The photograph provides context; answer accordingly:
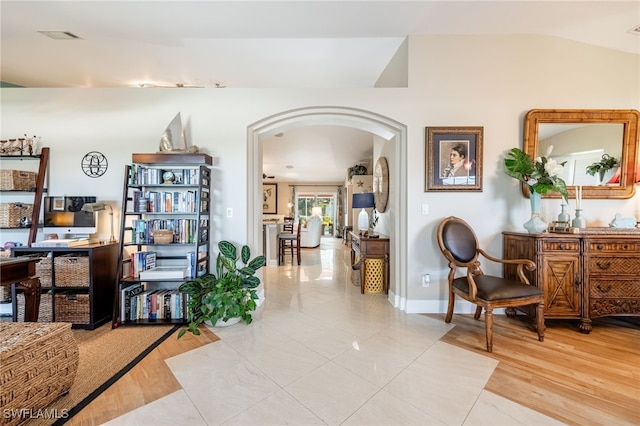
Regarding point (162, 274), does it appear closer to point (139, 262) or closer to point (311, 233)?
point (139, 262)

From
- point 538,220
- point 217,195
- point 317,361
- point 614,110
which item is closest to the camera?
point 317,361

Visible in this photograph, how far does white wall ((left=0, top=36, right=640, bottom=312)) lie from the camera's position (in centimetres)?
272

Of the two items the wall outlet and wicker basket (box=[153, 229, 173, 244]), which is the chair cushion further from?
wicker basket (box=[153, 229, 173, 244])

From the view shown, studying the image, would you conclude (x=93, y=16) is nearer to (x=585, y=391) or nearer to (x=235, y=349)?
(x=235, y=349)

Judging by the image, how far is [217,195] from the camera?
2865 mm

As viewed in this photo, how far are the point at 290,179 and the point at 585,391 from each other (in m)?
9.98

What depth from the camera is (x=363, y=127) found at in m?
3.08

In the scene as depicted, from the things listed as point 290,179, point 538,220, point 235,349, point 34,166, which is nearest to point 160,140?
point 34,166

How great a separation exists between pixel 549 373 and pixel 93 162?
4684 mm

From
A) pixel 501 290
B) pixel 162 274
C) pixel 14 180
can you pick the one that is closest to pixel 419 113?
pixel 501 290

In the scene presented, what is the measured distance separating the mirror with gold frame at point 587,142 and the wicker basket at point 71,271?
465 cm

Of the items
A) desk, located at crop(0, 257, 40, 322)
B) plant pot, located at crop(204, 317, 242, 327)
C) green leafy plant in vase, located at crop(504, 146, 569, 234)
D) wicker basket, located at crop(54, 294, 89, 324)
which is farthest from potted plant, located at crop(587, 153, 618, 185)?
wicker basket, located at crop(54, 294, 89, 324)

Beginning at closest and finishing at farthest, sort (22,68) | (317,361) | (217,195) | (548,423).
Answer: (548,423) < (317,361) < (217,195) < (22,68)

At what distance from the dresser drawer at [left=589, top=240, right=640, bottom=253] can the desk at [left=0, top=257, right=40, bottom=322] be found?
15.2ft
